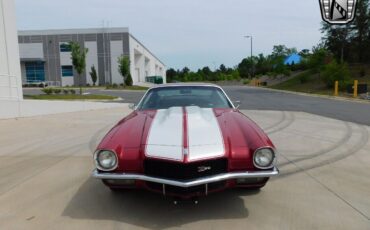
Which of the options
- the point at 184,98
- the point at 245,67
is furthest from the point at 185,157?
the point at 245,67

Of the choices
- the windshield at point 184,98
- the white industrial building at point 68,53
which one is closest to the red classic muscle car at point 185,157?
the windshield at point 184,98

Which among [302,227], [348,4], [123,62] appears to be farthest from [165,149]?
[123,62]

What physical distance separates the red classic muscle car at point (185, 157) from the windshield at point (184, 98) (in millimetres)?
1048

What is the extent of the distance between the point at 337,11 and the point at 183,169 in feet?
19.7

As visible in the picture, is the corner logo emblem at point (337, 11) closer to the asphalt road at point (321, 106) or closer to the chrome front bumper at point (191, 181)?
the asphalt road at point (321, 106)

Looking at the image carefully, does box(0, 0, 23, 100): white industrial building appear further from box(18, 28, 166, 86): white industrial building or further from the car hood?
box(18, 28, 166, 86): white industrial building

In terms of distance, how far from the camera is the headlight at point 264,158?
3.18 metres

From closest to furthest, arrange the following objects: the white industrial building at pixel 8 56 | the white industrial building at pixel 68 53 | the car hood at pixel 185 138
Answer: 1. the car hood at pixel 185 138
2. the white industrial building at pixel 8 56
3. the white industrial building at pixel 68 53

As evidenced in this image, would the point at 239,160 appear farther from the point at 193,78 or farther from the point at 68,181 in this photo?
the point at 193,78

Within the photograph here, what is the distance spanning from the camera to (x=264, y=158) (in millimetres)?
3219

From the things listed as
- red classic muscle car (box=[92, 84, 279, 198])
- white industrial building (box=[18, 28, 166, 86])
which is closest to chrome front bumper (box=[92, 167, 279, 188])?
red classic muscle car (box=[92, 84, 279, 198])

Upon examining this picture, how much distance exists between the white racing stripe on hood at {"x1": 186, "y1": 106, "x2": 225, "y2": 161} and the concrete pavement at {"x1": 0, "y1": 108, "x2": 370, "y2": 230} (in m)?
0.73

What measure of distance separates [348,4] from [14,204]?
7.60 metres

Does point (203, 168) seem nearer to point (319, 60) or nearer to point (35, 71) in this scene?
point (319, 60)
